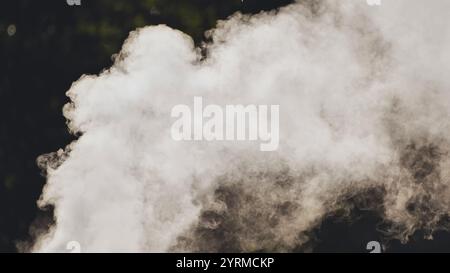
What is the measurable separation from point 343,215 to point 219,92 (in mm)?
2212

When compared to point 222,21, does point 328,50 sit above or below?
below

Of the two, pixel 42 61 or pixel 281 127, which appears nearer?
pixel 281 127

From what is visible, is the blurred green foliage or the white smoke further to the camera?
the blurred green foliage

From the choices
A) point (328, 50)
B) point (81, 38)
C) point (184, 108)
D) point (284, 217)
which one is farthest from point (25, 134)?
point (328, 50)

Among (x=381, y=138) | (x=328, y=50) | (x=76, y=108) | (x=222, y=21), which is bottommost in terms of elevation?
(x=381, y=138)

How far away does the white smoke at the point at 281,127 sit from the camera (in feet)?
21.6

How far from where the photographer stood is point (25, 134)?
22.4 ft

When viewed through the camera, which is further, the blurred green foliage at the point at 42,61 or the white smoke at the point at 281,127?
the blurred green foliage at the point at 42,61

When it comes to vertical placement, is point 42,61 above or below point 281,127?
above

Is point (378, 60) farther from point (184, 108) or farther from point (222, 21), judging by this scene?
point (184, 108)

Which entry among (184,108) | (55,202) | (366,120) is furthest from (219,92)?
(55,202)

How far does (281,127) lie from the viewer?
6.61 m

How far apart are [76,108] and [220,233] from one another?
2.40 m

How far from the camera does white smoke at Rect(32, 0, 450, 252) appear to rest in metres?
6.58
